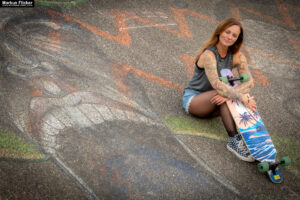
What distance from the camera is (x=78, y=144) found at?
2934 mm

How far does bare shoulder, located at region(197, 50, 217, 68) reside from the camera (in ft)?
10.2

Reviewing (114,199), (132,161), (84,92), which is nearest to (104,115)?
(84,92)

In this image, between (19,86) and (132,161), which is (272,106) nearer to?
(132,161)

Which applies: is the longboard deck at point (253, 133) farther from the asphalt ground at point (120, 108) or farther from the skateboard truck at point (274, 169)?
the asphalt ground at point (120, 108)

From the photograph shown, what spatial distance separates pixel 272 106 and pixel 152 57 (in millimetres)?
1980

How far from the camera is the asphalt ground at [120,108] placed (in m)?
2.70

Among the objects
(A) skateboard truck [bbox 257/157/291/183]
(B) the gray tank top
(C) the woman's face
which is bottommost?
(A) skateboard truck [bbox 257/157/291/183]

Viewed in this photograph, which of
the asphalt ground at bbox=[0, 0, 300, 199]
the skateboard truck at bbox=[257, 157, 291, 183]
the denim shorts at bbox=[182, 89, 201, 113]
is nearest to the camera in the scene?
the asphalt ground at bbox=[0, 0, 300, 199]

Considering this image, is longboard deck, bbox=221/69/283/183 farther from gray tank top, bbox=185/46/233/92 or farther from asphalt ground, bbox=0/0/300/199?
gray tank top, bbox=185/46/233/92

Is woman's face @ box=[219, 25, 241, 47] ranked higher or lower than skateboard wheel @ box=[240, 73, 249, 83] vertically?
higher

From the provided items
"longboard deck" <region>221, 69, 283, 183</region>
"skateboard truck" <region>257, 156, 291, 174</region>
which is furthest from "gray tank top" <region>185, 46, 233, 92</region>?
"skateboard truck" <region>257, 156, 291, 174</region>

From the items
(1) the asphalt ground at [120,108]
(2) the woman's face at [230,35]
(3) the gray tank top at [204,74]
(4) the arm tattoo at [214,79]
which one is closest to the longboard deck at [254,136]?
(4) the arm tattoo at [214,79]

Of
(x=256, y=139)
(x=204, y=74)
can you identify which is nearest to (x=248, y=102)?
(x=256, y=139)

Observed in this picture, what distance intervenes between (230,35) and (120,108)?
156cm
